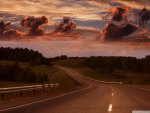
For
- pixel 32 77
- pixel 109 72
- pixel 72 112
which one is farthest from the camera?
pixel 109 72

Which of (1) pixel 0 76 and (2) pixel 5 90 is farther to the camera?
(1) pixel 0 76

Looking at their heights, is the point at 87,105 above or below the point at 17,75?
above

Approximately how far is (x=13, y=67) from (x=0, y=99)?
89.9 meters

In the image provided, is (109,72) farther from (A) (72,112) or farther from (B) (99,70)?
(A) (72,112)

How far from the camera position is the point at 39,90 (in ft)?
127

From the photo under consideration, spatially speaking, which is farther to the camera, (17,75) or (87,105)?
(17,75)

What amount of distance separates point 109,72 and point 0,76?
95.6 meters

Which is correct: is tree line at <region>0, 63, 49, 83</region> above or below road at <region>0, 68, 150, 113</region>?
below

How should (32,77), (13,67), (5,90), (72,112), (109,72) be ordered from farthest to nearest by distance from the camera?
(109,72) → (13,67) → (32,77) → (5,90) → (72,112)

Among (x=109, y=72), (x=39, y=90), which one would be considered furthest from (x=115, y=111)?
(x=109, y=72)

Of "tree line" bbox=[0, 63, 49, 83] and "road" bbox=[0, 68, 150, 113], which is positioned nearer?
"road" bbox=[0, 68, 150, 113]

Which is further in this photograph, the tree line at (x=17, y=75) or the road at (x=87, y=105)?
the tree line at (x=17, y=75)

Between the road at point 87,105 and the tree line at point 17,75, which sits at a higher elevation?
the road at point 87,105

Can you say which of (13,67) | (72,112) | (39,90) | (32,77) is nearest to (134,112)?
(72,112)
